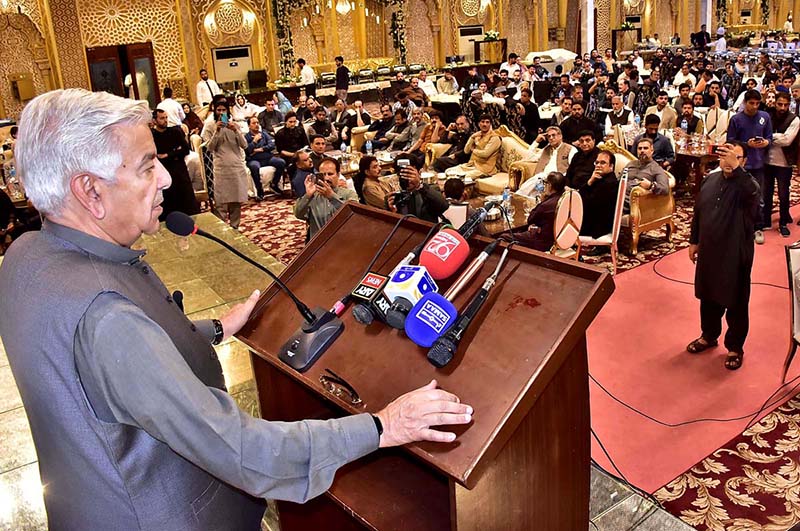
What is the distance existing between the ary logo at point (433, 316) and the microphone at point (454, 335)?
0.02 m

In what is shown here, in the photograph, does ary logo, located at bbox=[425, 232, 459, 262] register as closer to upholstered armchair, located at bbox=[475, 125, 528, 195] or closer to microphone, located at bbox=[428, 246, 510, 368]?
microphone, located at bbox=[428, 246, 510, 368]

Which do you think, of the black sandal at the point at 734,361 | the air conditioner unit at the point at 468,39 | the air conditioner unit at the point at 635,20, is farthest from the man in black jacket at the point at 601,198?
the air conditioner unit at the point at 635,20

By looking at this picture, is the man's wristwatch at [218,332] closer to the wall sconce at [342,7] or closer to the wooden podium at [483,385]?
the wooden podium at [483,385]

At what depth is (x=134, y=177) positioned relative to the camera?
4.16 feet

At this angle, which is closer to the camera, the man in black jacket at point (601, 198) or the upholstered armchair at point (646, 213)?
the man in black jacket at point (601, 198)

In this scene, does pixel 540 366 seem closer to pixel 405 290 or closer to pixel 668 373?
pixel 405 290

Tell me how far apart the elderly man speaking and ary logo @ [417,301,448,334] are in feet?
0.50

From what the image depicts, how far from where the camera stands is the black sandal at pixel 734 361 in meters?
4.37

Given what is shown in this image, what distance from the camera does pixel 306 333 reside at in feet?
5.38

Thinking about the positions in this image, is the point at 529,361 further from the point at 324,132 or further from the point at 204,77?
the point at 204,77

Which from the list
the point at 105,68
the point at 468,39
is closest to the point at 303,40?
the point at 105,68

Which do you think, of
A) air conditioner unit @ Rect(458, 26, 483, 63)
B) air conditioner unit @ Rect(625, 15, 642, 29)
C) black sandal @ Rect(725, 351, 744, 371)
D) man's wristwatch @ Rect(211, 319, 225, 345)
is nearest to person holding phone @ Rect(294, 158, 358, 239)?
black sandal @ Rect(725, 351, 744, 371)

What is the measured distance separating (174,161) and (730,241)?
5394mm

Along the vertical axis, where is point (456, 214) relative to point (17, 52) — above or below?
below
